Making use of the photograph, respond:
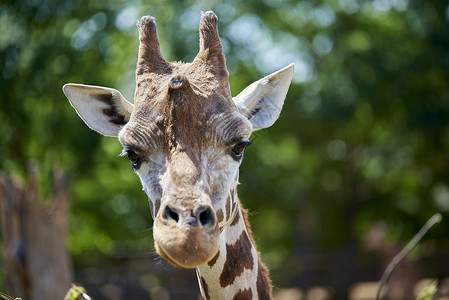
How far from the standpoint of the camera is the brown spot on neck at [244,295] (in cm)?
336

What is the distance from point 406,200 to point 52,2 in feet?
36.9

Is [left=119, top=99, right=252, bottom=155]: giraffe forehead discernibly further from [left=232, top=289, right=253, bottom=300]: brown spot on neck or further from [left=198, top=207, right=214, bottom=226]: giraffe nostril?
[left=232, top=289, right=253, bottom=300]: brown spot on neck

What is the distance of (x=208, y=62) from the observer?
10.7ft

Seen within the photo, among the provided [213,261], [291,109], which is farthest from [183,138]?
[291,109]

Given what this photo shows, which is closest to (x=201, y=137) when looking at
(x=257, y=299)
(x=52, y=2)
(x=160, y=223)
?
(x=160, y=223)

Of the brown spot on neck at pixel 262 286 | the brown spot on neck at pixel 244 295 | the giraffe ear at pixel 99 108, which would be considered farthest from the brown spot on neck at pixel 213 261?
the giraffe ear at pixel 99 108

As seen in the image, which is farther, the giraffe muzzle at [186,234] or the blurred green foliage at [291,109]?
the blurred green foliage at [291,109]

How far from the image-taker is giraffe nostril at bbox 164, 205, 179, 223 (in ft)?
8.43

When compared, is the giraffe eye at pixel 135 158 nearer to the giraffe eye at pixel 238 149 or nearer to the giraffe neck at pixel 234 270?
the giraffe eye at pixel 238 149

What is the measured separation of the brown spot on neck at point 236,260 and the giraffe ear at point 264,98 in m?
0.71

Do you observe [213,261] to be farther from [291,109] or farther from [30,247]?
[291,109]

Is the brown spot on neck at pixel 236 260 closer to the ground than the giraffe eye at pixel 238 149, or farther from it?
closer to the ground

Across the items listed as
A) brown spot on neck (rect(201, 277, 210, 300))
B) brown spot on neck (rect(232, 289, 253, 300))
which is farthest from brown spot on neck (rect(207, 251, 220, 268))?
brown spot on neck (rect(232, 289, 253, 300))

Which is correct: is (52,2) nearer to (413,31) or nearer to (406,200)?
(413,31)
